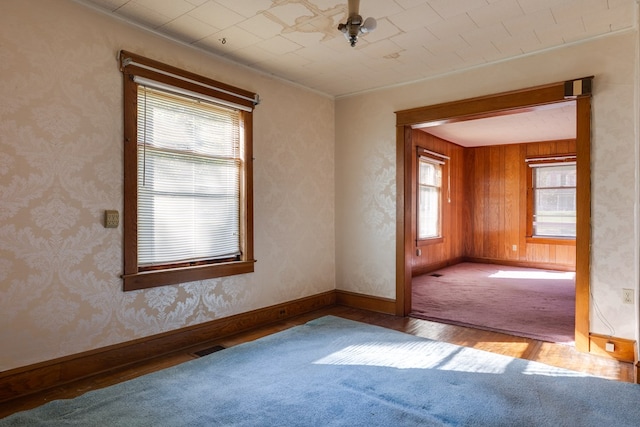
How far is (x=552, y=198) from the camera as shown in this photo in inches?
311

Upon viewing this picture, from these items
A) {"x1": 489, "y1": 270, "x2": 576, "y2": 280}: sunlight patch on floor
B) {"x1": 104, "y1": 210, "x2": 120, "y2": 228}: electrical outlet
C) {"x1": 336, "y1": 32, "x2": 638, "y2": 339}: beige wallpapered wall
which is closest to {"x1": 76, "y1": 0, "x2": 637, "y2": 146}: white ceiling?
{"x1": 336, "y1": 32, "x2": 638, "y2": 339}: beige wallpapered wall

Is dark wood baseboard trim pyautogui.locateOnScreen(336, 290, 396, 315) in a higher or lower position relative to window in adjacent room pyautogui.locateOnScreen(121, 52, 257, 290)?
lower

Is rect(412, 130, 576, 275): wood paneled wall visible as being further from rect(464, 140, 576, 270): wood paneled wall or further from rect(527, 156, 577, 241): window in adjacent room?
rect(527, 156, 577, 241): window in adjacent room

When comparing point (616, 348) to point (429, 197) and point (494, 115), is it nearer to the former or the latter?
point (494, 115)

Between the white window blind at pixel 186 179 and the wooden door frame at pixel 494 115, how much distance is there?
183 centimetres

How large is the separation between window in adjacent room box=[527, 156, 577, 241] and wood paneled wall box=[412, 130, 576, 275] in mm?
161

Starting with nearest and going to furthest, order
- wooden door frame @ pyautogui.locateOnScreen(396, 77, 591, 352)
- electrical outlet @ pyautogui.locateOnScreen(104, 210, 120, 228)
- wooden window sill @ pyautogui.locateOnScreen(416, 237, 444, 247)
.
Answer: electrical outlet @ pyautogui.locateOnScreen(104, 210, 120, 228)
wooden door frame @ pyautogui.locateOnScreen(396, 77, 591, 352)
wooden window sill @ pyautogui.locateOnScreen(416, 237, 444, 247)

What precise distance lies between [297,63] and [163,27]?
126 centimetres

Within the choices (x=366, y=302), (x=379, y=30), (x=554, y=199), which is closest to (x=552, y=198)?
(x=554, y=199)

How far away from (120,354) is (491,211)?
7.89 metres

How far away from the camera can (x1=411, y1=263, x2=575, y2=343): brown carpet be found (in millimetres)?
3897

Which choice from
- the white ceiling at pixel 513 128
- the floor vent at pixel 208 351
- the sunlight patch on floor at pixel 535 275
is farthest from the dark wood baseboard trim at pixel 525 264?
the floor vent at pixel 208 351

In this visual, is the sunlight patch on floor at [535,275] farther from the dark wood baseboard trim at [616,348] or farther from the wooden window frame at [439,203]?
the dark wood baseboard trim at [616,348]

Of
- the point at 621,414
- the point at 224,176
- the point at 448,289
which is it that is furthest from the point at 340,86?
the point at 621,414
